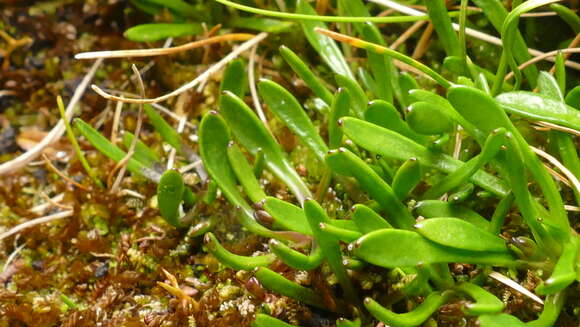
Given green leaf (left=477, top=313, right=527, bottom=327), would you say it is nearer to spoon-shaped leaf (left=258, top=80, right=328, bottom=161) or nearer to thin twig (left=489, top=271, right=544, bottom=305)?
thin twig (left=489, top=271, right=544, bottom=305)

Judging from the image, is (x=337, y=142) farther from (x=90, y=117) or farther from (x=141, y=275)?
(x=90, y=117)

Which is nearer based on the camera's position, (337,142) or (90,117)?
(337,142)

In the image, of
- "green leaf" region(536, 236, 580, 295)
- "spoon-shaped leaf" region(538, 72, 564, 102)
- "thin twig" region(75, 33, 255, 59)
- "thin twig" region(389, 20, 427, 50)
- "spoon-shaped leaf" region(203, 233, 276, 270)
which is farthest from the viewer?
"thin twig" region(389, 20, 427, 50)

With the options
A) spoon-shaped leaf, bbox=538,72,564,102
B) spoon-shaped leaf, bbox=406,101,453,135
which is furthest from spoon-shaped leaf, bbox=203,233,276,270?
spoon-shaped leaf, bbox=538,72,564,102

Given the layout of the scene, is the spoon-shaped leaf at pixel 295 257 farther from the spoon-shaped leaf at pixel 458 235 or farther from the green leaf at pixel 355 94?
the green leaf at pixel 355 94

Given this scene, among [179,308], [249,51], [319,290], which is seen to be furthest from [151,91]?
[319,290]
